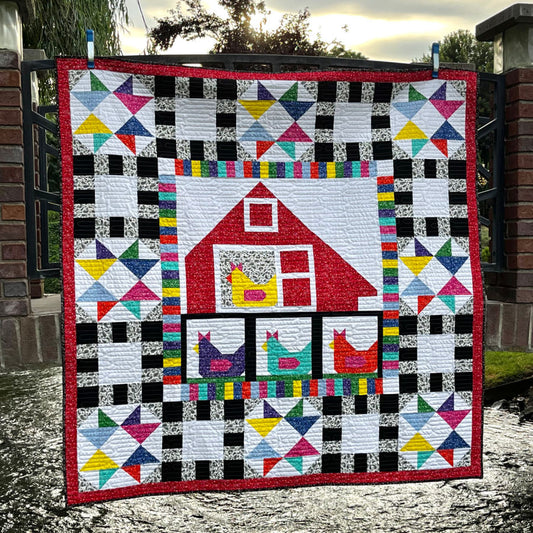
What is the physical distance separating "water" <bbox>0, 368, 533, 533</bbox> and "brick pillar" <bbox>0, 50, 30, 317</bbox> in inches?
50.9

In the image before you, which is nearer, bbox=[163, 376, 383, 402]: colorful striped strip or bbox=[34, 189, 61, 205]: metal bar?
bbox=[163, 376, 383, 402]: colorful striped strip

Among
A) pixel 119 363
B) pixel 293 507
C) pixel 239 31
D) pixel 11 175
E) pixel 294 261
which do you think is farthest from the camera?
pixel 239 31

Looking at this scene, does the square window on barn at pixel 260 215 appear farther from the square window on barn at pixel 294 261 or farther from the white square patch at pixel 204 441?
the white square patch at pixel 204 441

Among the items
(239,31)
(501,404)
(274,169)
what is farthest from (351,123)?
(239,31)

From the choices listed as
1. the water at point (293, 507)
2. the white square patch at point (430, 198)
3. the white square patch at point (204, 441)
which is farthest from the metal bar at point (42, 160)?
the water at point (293, 507)

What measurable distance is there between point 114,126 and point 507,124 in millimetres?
1758

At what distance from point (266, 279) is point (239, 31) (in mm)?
16472

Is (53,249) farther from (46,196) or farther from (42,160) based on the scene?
(46,196)

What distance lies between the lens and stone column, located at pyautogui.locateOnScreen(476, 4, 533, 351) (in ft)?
9.64

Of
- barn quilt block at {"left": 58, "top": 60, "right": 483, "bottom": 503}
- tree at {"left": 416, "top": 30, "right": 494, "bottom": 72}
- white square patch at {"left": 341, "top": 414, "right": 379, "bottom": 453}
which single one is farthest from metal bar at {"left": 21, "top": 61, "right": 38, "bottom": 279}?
tree at {"left": 416, "top": 30, "right": 494, "bottom": 72}

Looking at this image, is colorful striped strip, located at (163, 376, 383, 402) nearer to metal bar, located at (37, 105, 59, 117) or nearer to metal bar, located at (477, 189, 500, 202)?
metal bar, located at (477, 189, 500, 202)

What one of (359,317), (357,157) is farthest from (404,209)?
(359,317)

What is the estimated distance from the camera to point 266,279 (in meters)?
2.35

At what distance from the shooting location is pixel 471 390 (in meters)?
2.49
